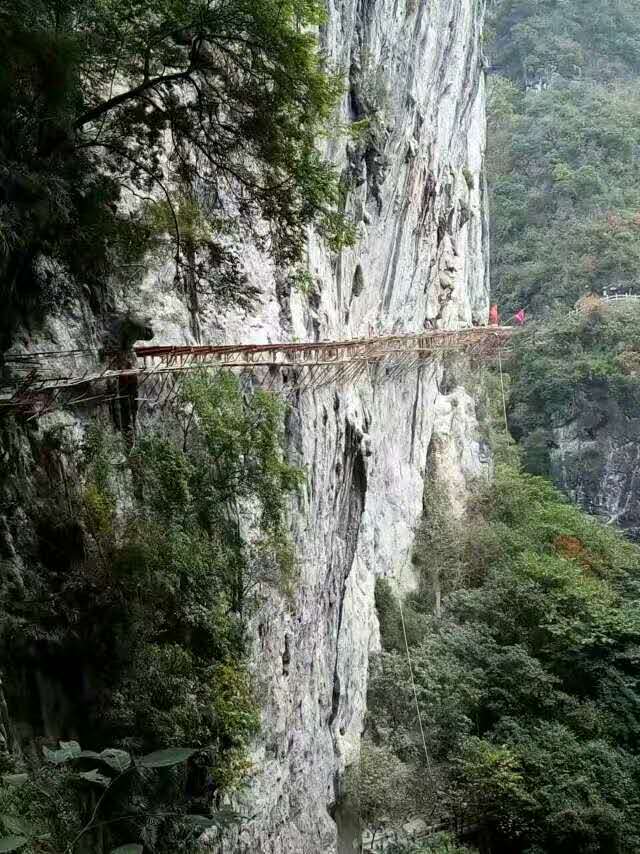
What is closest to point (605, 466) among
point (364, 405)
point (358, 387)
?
point (364, 405)

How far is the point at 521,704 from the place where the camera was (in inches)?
456

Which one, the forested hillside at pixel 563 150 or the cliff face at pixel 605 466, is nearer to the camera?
the cliff face at pixel 605 466

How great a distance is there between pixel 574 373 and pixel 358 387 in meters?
12.7

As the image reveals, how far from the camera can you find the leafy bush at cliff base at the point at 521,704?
32.2 ft

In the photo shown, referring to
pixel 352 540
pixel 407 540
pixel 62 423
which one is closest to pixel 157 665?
pixel 62 423

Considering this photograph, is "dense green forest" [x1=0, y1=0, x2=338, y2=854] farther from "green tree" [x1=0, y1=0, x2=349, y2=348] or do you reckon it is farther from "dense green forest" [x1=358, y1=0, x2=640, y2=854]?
"dense green forest" [x1=358, y1=0, x2=640, y2=854]

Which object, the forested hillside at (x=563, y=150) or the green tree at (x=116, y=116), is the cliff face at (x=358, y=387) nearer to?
the green tree at (x=116, y=116)

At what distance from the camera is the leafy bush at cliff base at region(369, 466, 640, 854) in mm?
9820

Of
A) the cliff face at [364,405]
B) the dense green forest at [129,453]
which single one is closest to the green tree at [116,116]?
the dense green forest at [129,453]

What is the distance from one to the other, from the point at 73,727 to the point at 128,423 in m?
1.99

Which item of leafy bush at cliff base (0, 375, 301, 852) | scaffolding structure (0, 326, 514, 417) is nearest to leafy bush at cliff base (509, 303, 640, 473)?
scaffolding structure (0, 326, 514, 417)

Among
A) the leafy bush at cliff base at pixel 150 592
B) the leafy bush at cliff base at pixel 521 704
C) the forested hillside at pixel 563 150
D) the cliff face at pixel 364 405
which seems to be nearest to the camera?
the leafy bush at cliff base at pixel 150 592

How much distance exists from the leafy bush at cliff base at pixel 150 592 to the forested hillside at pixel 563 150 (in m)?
21.1

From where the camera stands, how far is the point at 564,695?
11.4 meters
